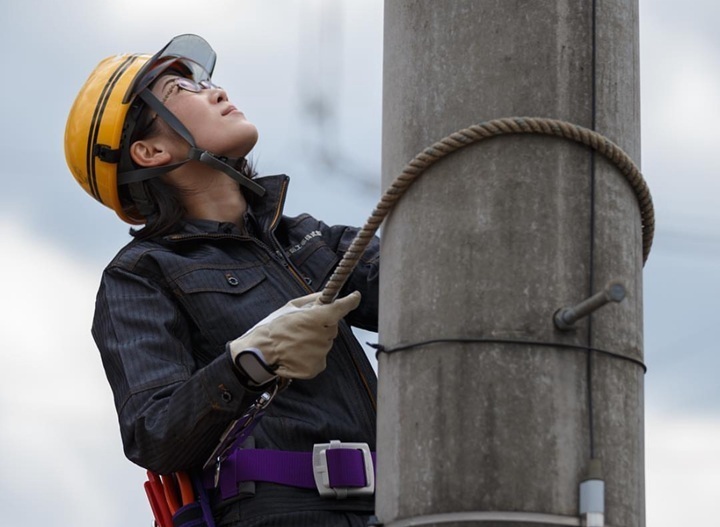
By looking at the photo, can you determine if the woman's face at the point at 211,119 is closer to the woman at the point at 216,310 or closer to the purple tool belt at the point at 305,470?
the woman at the point at 216,310

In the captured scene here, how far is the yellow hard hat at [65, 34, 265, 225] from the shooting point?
5582 millimetres

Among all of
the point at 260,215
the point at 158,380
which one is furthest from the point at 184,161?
the point at 158,380

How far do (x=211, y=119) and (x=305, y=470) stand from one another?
1.68m

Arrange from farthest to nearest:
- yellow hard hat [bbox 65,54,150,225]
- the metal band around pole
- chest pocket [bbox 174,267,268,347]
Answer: yellow hard hat [bbox 65,54,150,225]
chest pocket [bbox 174,267,268,347]
the metal band around pole

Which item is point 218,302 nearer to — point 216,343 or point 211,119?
point 216,343

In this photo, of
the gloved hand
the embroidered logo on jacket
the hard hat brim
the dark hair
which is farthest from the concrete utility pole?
the hard hat brim

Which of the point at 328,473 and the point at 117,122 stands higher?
the point at 117,122

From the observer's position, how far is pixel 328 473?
4270 mm

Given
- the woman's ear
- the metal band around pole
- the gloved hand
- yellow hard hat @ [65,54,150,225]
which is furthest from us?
yellow hard hat @ [65,54,150,225]

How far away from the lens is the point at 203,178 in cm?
535

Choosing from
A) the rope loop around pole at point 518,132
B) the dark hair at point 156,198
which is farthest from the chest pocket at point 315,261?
the rope loop around pole at point 518,132

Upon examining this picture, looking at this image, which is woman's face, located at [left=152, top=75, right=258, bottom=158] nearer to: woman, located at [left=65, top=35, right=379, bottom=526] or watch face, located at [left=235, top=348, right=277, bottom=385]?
woman, located at [left=65, top=35, right=379, bottom=526]

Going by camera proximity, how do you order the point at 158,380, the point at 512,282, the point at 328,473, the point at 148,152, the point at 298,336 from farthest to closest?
the point at 148,152, the point at 158,380, the point at 328,473, the point at 298,336, the point at 512,282

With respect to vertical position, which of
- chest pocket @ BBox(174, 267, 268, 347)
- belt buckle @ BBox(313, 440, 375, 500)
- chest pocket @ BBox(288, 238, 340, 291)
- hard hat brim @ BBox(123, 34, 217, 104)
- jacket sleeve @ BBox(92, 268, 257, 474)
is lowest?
belt buckle @ BBox(313, 440, 375, 500)
